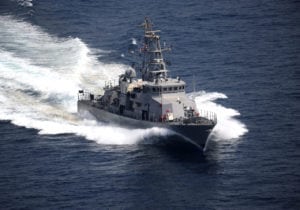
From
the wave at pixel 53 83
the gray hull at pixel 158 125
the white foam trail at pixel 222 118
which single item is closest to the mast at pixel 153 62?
the gray hull at pixel 158 125

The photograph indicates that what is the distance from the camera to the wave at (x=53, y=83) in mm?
106562

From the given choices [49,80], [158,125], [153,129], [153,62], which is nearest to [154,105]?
[158,125]

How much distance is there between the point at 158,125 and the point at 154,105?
126 inches

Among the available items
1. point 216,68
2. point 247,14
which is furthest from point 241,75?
point 247,14

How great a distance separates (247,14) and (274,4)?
8.53m

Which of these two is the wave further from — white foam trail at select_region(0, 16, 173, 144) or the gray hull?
the gray hull

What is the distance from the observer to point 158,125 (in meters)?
101

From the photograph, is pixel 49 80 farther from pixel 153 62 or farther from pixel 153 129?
pixel 153 129

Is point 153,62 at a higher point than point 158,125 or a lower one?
higher

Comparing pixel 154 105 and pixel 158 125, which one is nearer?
pixel 158 125

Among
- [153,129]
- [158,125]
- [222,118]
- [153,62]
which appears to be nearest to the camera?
[158,125]

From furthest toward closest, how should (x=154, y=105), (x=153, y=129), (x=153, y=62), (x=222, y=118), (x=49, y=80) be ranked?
(x=49, y=80), (x=222, y=118), (x=153, y=62), (x=154, y=105), (x=153, y=129)

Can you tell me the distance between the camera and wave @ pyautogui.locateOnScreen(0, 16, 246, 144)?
10656 cm

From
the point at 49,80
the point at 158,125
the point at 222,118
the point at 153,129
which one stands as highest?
the point at 49,80
